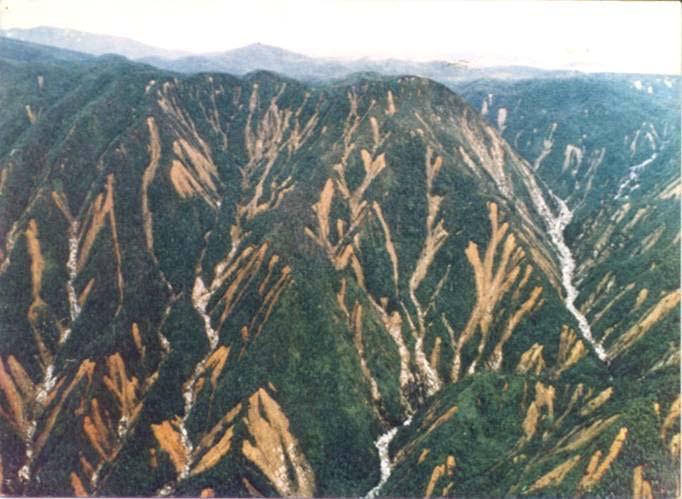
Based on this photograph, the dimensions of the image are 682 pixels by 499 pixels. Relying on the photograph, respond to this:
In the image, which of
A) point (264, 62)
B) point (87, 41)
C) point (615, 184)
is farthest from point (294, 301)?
point (615, 184)

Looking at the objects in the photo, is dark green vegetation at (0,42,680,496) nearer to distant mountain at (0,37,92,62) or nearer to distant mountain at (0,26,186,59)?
distant mountain at (0,37,92,62)

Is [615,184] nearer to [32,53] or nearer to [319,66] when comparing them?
[319,66]

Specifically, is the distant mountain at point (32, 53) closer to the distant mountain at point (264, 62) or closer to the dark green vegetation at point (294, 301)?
the dark green vegetation at point (294, 301)

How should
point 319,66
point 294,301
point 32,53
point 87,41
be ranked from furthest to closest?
1. point 294,301
2. point 32,53
3. point 319,66
4. point 87,41

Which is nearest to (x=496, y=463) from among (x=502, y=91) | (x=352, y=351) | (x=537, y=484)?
(x=537, y=484)

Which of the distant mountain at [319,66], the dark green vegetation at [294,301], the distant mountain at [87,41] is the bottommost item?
the dark green vegetation at [294,301]

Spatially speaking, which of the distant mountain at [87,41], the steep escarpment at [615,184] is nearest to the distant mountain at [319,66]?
the distant mountain at [87,41]

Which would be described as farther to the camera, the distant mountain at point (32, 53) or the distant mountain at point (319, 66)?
the distant mountain at point (32, 53)
